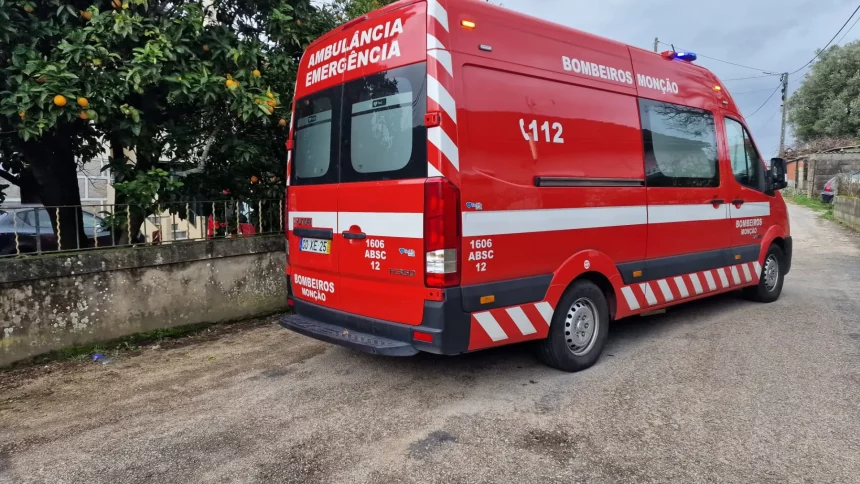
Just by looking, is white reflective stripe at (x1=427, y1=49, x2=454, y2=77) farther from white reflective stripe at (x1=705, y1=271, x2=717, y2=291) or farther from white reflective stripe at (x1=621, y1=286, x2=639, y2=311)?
white reflective stripe at (x1=705, y1=271, x2=717, y2=291)

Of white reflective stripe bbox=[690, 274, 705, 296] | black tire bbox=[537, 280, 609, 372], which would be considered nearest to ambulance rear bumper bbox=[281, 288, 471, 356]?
black tire bbox=[537, 280, 609, 372]

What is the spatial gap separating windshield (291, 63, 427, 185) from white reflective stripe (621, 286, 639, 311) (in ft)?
7.37

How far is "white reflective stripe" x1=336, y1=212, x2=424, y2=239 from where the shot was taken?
3469 millimetres

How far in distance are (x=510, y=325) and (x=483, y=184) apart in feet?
3.30

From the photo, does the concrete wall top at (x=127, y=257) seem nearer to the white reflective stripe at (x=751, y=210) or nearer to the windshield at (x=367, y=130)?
the windshield at (x=367, y=130)

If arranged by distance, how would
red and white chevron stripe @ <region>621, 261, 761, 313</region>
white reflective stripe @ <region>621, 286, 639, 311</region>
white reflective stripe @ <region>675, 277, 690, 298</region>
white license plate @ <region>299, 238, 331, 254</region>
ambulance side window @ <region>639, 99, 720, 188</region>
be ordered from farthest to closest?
white reflective stripe @ <region>675, 277, 690, 298</region> < ambulance side window @ <region>639, 99, 720, 188</region> < red and white chevron stripe @ <region>621, 261, 761, 313</region> < white reflective stripe @ <region>621, 286, 639, 311</region> < white license plate @ <region>299, 238, 331, 254</region>

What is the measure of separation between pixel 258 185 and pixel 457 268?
394cm

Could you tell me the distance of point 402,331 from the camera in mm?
3641

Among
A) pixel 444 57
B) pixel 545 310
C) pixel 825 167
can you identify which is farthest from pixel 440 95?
pixel 825 167

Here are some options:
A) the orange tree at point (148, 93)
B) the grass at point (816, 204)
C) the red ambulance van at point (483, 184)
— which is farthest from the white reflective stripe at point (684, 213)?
the grass at point (816, 204)

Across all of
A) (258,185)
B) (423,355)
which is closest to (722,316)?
(423,355)

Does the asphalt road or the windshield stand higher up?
the windshield

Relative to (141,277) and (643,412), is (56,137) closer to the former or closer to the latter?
(141,277)

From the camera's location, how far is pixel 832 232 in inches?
581
